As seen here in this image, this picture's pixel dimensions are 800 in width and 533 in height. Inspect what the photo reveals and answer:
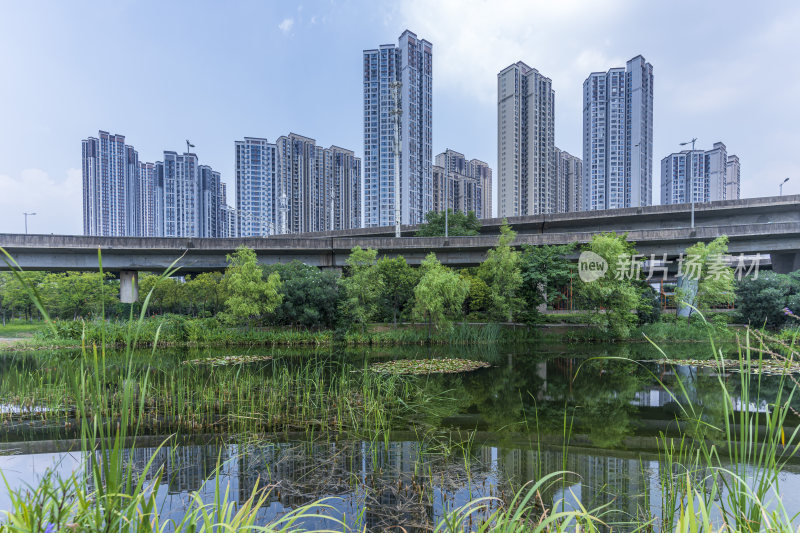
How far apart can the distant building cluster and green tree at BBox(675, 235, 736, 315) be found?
1936 cm

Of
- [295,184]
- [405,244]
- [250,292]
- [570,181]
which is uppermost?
[570,181]

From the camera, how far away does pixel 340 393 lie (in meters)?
6.99

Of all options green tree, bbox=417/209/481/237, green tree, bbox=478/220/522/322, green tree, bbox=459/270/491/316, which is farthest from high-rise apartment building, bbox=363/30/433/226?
green tree, bbox=478/220/522/322

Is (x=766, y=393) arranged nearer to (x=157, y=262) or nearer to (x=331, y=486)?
(x=331, y=486)

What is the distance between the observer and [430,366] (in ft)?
33.8

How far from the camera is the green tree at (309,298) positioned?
16047 millimetres

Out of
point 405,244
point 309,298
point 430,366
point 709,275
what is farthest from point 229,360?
point 709,275

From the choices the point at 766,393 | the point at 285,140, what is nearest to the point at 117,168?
the point at 285,140

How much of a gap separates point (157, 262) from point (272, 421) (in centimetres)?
1740

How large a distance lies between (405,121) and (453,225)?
10.5m

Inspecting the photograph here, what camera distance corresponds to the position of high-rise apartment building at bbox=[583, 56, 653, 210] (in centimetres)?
3925

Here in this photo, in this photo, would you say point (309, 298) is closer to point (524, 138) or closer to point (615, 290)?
point (615, 290)

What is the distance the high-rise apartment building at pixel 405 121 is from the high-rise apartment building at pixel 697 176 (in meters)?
25.9

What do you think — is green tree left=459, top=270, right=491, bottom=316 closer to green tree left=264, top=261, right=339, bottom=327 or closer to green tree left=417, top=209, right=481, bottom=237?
green tree left=264, top=261, right=339, bottom=327
